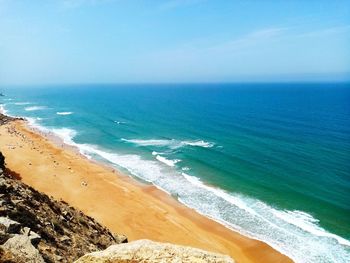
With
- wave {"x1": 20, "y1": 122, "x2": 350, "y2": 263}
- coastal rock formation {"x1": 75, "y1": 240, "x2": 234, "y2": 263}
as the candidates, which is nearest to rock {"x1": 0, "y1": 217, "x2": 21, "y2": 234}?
coastal rock formation {"x1": 75, "y1": 240, "x2": 234, "y2": 263}

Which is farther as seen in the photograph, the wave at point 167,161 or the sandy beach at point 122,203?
the wave at point 167,161

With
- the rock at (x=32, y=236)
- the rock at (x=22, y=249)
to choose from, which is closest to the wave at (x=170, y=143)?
the rock at (x=32, y=236)

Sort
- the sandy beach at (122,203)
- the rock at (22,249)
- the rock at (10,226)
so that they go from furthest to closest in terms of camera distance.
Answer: the sandy beach at (122,203), the rock at (10,226), the rock at (22,249)

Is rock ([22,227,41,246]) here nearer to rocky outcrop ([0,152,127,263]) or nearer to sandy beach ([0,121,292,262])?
rocky outcrop ([0,152,127,263])

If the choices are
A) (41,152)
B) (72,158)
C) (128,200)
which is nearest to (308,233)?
(128,200)

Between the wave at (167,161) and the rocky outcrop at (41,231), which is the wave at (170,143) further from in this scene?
the rocky outcrop at (41,231)

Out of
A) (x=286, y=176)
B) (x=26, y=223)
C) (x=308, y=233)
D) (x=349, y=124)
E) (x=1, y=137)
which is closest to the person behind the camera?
(x=26, y=223)

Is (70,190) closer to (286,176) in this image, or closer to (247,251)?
(247,251)
